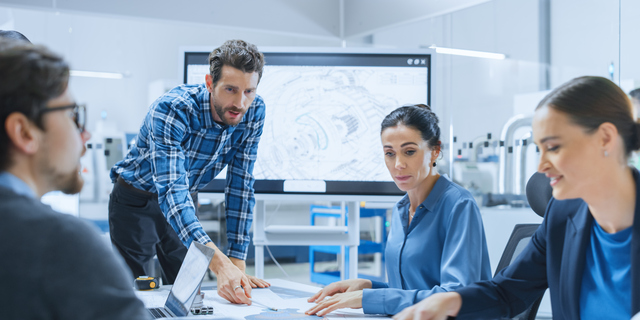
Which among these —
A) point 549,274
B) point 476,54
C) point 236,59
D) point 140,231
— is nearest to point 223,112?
point 236,59

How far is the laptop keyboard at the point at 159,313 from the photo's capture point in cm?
139

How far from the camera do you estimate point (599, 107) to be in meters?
1.12

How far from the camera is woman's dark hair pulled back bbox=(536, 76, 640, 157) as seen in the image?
3.66ft

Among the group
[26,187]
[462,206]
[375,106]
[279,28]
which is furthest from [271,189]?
[26,187]

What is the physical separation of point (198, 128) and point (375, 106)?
103 cm

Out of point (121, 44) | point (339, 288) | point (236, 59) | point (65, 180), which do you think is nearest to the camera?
point (65, 180)

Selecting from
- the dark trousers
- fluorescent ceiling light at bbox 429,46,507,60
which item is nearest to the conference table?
the dark trousers

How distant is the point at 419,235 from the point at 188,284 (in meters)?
0.70

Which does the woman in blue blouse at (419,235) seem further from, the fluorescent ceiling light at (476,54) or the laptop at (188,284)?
the fluorescent ceiling light at (476,54)

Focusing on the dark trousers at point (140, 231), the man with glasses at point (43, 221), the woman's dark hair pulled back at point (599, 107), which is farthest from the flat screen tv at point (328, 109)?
the man with glasses at point (43, 221)

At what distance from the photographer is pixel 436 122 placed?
1810 millimetres

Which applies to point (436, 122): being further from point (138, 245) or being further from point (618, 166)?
point (138, 245)

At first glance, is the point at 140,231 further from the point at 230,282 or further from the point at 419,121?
the point at 419,121

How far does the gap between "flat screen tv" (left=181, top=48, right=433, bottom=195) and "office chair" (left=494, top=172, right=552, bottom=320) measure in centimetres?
82
